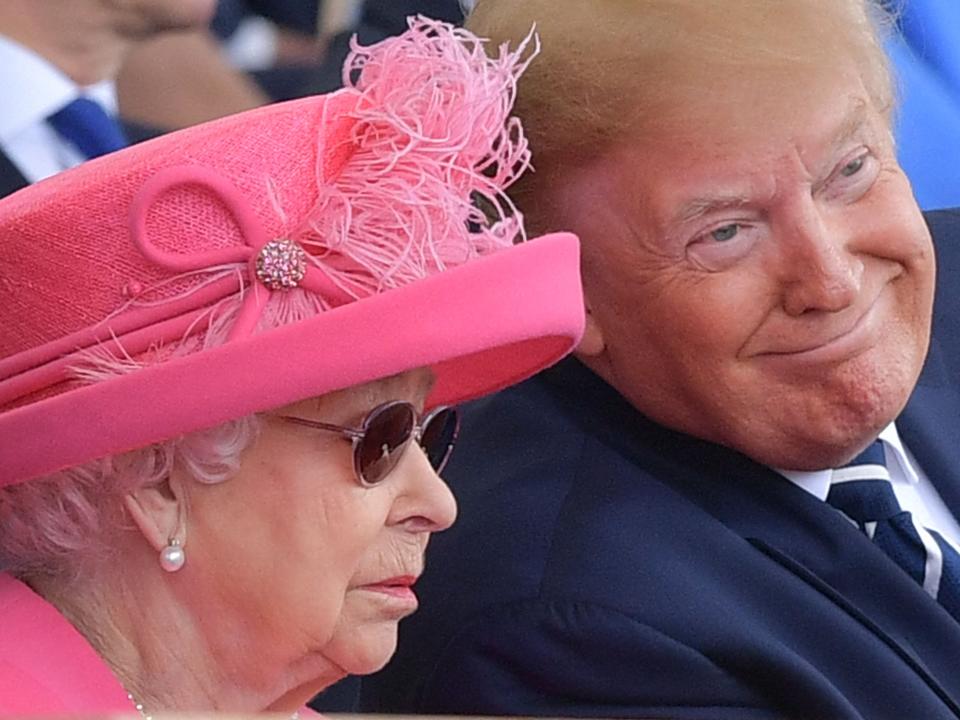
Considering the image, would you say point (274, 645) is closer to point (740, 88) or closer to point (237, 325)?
point (237, 325)

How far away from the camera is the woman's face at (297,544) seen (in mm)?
1403

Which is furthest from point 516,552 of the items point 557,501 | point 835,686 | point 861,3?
point 861,3

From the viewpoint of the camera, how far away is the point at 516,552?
1756 mm

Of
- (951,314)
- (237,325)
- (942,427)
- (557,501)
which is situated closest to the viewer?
(237,325)

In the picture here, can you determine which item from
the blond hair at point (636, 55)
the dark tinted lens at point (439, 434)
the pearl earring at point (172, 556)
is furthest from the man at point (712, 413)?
the pearl earring at point (172, 556)

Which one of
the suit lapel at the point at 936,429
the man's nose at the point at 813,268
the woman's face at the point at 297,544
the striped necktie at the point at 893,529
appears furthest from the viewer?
the suit lapel at the point at 936,429

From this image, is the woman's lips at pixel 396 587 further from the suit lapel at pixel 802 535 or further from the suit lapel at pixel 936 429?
the suit lapel at pixel 936 429

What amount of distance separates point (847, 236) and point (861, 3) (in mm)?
278

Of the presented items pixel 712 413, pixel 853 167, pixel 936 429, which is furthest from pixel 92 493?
pixel 936 429

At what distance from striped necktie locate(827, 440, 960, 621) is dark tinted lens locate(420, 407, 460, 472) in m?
0.47

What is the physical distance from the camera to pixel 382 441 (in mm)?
1449

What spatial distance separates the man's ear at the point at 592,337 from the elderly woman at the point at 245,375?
32 centimetres

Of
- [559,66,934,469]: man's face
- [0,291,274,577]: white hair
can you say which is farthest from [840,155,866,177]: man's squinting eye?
[0,291,274,577]: white hair

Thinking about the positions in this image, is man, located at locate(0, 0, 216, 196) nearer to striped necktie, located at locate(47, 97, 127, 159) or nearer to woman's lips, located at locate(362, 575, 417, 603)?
striped necktie, located at locate(47, 97, 127, 159)
